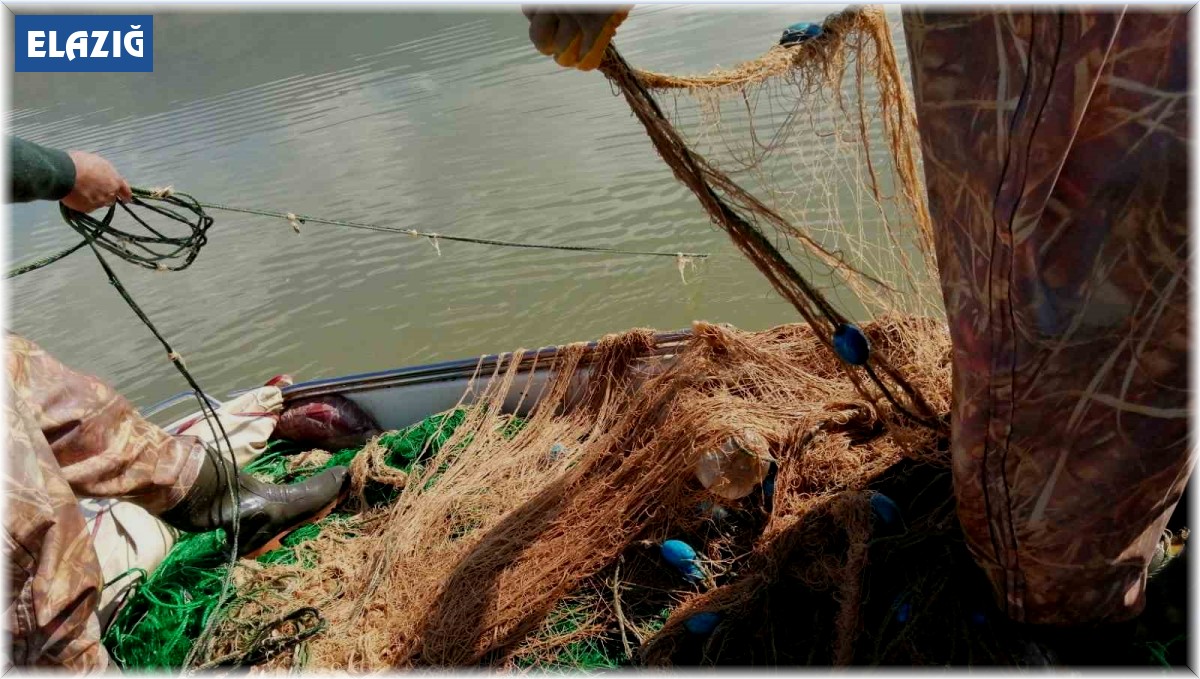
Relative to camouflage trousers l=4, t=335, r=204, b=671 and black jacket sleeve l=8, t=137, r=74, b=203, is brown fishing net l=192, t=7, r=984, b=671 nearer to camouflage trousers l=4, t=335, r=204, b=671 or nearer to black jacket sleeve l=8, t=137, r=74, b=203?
camouflage trousers l=4, t=335, r=204, b=671

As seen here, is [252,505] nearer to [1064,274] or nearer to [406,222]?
[1064,274]

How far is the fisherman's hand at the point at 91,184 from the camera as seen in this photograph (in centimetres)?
278

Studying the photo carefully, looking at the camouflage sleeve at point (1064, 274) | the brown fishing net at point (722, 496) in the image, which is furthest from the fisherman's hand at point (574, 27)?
the camouflage sleeve at point (1064, 274)

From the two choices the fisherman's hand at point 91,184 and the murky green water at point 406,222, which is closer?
the fisherman's hand at point 91,184

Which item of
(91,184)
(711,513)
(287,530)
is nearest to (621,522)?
(711,513)

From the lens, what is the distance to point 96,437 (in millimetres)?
2740

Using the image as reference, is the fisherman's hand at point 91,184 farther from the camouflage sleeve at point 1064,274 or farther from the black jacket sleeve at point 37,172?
the camouflage sleeve at point 1064,274

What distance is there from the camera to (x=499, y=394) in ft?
13.3

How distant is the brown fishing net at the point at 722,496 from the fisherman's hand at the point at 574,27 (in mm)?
497

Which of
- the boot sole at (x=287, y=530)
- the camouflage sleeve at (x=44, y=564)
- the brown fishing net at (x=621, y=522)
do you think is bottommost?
the brown fishing net at (x=621, y=522)

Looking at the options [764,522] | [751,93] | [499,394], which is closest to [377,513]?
[499,394]

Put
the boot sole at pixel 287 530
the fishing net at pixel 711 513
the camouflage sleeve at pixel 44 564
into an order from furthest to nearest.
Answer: the boot sole at pixel 287 530, the fishing net at pixel 711 513, the camouflage sleeve at pixel 44 564

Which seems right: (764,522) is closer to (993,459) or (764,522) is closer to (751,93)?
(993,459)

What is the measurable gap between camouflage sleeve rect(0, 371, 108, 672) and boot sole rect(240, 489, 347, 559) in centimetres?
111
